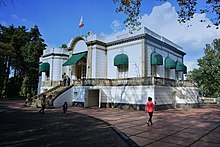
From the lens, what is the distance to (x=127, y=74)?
19.7 m

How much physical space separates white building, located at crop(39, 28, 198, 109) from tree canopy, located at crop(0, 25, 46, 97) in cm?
1295

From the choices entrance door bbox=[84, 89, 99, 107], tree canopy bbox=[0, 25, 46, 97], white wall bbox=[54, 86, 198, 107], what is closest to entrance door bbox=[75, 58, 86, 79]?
entrance door bbox=[84, 89, 99, 107]

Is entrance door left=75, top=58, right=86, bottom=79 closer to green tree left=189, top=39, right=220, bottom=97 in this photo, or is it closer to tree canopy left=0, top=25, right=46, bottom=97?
tree canopy left=0, top=25, right=46, bottom=97

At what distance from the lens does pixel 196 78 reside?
88.9 ft

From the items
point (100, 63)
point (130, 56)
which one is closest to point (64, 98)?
point (100, 63)

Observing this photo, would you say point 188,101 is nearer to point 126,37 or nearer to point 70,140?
point 126,37

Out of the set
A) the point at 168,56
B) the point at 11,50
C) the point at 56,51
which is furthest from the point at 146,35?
the point at 11,50

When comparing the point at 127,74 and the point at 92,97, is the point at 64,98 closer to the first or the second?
the point at 92,97

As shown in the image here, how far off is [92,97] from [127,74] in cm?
475

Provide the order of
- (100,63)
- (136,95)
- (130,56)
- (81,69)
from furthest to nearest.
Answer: (81,69) → (100,63) → (130,56) → (136,95)

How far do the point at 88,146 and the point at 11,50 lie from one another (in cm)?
2991

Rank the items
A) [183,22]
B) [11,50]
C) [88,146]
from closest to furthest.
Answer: [88,146]
[183,22]
[11,50]

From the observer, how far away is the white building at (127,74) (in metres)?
16.7

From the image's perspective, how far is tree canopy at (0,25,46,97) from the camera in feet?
102
